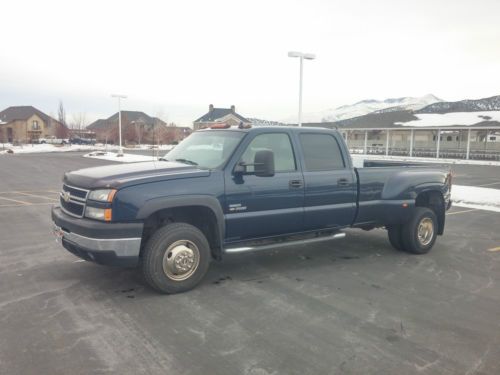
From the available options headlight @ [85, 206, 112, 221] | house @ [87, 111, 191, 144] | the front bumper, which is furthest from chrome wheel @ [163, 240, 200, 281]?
house @ [87, 111, 191, 144]

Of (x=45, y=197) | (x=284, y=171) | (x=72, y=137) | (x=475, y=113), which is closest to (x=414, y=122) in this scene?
(x=475, y=113)

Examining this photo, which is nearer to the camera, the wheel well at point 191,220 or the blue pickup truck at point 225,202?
the blue pickup truck at point 225,202

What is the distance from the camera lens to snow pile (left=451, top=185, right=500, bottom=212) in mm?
12500

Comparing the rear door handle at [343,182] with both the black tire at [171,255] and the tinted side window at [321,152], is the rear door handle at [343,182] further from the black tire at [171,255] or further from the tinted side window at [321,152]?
the black tire at [171,255]

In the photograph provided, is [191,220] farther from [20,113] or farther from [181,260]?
[20,113]

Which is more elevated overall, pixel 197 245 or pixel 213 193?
pixel 213 193

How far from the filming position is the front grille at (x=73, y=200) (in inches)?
189

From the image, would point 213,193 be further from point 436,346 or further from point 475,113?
point 475,113

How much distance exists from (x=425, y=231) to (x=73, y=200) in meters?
5.31

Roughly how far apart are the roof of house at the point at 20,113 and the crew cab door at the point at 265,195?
93.6m

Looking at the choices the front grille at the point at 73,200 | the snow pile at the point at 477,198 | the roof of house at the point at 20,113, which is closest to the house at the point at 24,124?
the roof of house at the point at 20,113

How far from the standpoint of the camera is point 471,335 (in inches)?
159

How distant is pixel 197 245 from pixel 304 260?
2057 millimetres

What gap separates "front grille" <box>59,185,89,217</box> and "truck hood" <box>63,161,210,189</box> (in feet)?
0.22
